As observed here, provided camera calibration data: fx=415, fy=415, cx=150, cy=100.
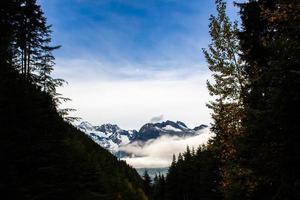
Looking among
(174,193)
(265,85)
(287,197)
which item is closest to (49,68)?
(265,85)

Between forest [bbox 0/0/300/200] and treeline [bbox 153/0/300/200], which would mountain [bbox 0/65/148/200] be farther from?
treeline [bbox 153/0/300/200]

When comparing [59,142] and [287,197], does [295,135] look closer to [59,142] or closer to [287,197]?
[287,197]

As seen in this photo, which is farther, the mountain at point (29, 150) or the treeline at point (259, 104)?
the mountain at point (29, 150)

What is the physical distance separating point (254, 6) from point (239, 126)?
791 centimetres

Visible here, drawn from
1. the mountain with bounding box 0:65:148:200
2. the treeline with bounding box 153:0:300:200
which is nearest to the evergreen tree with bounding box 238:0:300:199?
the treeline with bounding box 153:0:300:200

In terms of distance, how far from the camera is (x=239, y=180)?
17.8m

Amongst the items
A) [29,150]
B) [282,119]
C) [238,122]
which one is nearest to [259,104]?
[282,119]

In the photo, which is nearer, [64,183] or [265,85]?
[265,85]

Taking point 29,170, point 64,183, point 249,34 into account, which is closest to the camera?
point 29,170

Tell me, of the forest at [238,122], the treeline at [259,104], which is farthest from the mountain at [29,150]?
the treeline at [259,104]

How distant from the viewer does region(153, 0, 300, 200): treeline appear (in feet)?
38.3

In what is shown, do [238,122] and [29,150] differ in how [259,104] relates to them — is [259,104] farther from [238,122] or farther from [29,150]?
[29,150]

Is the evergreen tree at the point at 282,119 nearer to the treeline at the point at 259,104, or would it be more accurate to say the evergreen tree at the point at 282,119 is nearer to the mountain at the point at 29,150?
the treeline at the point at 259,104

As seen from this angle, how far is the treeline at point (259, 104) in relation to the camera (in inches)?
460
